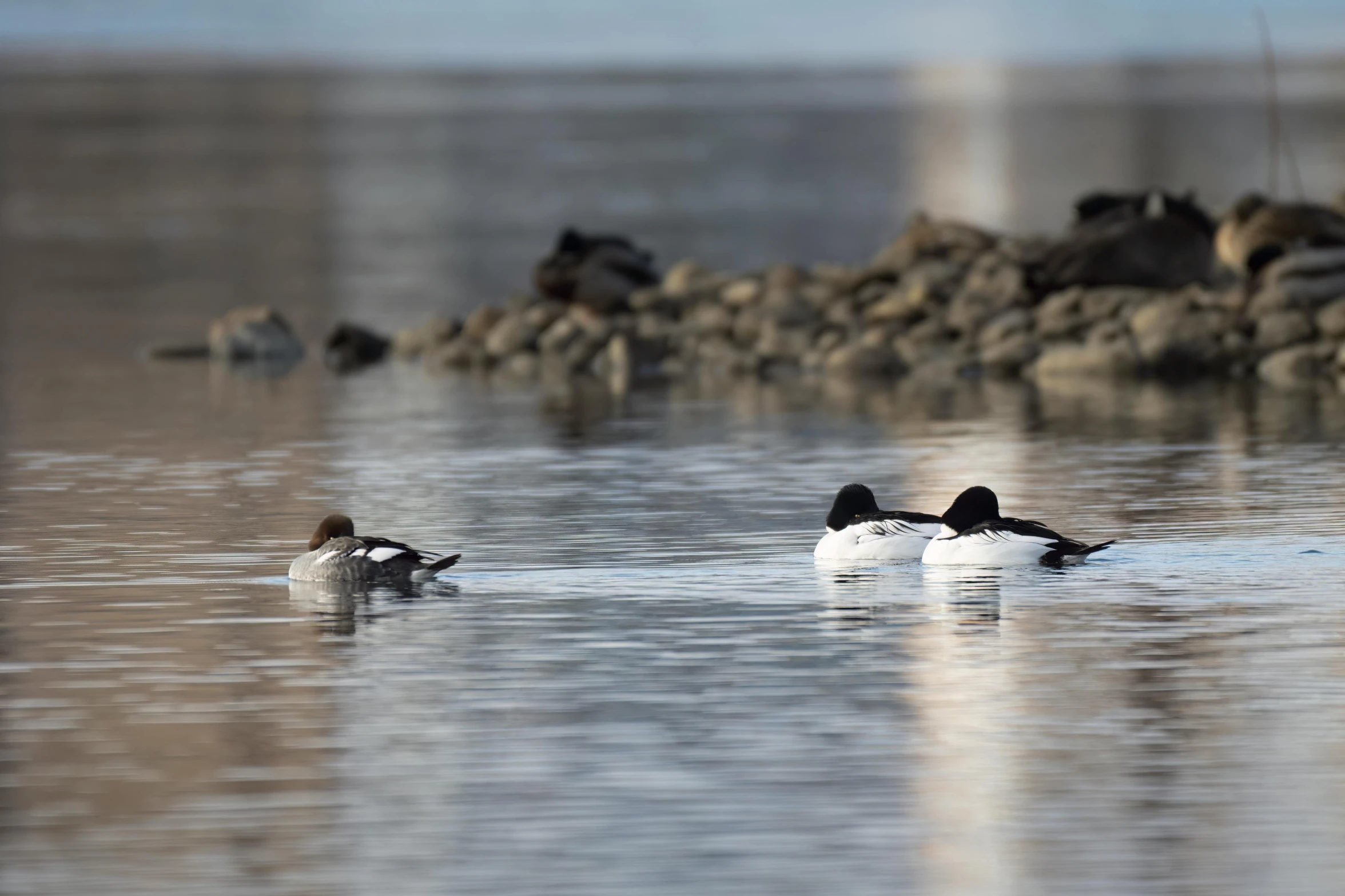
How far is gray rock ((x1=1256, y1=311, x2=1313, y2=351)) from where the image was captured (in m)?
31.3

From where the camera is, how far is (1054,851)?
430 inches

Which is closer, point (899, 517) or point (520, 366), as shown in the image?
point (899, 517)

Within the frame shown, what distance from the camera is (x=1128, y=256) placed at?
33781 mm

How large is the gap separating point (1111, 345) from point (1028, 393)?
2.15 metres

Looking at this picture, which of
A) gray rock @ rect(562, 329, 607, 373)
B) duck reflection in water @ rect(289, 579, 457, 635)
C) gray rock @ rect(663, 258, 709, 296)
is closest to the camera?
duck reflection in water @ rect(289, 579, 457, 635)

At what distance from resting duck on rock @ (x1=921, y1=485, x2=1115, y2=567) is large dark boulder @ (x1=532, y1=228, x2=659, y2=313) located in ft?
63.5

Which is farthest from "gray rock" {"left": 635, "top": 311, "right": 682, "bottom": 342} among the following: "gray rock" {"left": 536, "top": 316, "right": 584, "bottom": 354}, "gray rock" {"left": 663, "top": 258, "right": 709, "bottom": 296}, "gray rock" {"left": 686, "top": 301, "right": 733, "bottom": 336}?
"gray rock" {"left": 663, "top": 258, "right": 709, "bottom": 296}

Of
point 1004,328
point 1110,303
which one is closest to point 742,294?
point 1004,328

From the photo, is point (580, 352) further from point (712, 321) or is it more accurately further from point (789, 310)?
point (789, 310)

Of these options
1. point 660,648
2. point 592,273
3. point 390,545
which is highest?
point 592,273

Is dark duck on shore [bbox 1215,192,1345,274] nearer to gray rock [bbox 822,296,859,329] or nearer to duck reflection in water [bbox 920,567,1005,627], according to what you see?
gray rock [bbox 822,296,859,329]

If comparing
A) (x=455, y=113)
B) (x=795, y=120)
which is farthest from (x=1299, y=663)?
(x=455, y=113)

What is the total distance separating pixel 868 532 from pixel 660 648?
9.67ft

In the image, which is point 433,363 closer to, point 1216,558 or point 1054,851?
point 1216,558
